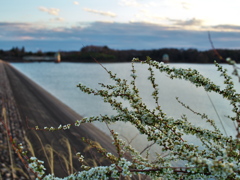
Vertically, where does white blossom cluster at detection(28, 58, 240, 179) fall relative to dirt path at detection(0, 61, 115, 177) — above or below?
above

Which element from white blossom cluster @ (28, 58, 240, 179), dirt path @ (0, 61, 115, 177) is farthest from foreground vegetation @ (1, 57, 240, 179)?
dirt path @ (0, 61, 115, 177)

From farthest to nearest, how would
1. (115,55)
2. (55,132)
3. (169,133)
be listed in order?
(115,55), (55,132), (169,133)

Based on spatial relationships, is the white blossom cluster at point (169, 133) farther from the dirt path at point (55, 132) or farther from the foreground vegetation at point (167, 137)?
the dirt path at point (55, 132)

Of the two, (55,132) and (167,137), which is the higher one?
(167,137)

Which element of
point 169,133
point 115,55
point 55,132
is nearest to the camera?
point 169,133

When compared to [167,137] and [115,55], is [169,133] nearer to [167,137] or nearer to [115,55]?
[167,137]

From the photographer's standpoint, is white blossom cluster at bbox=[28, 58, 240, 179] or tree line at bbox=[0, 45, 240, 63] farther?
tree line at bbox=[0, 45, 240, 63]

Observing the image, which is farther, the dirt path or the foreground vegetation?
the dirt path

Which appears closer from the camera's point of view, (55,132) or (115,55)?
(55,132)

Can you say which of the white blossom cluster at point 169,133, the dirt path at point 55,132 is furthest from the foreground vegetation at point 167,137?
the dirt path at point 55,132

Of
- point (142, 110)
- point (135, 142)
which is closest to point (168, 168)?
point (142, 110)

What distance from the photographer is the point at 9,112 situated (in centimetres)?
1274

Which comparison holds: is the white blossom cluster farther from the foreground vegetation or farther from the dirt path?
the dirt path

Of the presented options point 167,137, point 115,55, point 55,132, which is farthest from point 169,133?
point 115,55
